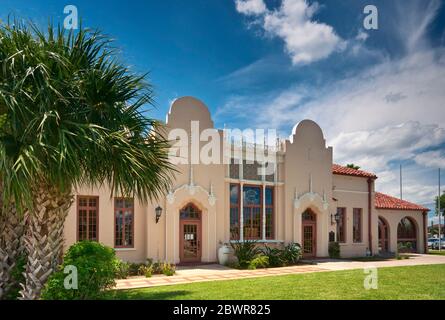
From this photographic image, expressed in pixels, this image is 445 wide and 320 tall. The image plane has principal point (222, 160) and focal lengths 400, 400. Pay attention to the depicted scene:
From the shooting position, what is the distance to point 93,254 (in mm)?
9734

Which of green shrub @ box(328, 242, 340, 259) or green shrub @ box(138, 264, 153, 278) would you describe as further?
green shrub @ box(328, 242, 340, 259)

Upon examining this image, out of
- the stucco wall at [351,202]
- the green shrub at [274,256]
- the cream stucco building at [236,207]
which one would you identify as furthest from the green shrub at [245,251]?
the stucco wall at [351,202]

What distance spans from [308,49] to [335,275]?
25.6ft

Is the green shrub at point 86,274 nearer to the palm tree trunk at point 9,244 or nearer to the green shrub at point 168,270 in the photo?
the palm tree trunk at point 9,244

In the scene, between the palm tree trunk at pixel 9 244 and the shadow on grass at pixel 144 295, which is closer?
the palm tree trunk at pixel 9 244

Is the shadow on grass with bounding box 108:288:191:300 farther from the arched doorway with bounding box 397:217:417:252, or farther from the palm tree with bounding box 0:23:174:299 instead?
the arched doorway with bounding box 397:217:417:252

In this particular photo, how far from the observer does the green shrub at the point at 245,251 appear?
1719 centimetres

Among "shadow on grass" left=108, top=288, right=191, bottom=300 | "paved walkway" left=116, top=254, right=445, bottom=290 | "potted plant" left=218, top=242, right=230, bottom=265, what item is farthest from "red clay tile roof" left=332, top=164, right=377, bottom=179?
"shadow on grass" left=108, top=288, right=191, bottom=300

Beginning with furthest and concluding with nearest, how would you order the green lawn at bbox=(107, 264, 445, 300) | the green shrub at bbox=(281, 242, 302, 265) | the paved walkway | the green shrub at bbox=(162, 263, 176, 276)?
the green shrub at bbox=(281, 242, 302, 265)
the green shrub at bbox=(162, 263, 176, 276)
the paved walkway
the green lawn at bbox=(107, 264, 445, 300)

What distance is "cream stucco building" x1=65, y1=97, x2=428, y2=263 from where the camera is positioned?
16.3 m

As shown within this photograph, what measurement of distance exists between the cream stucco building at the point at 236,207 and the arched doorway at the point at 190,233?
0.04 meters

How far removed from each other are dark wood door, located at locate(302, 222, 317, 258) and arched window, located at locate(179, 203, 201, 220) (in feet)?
21.0
